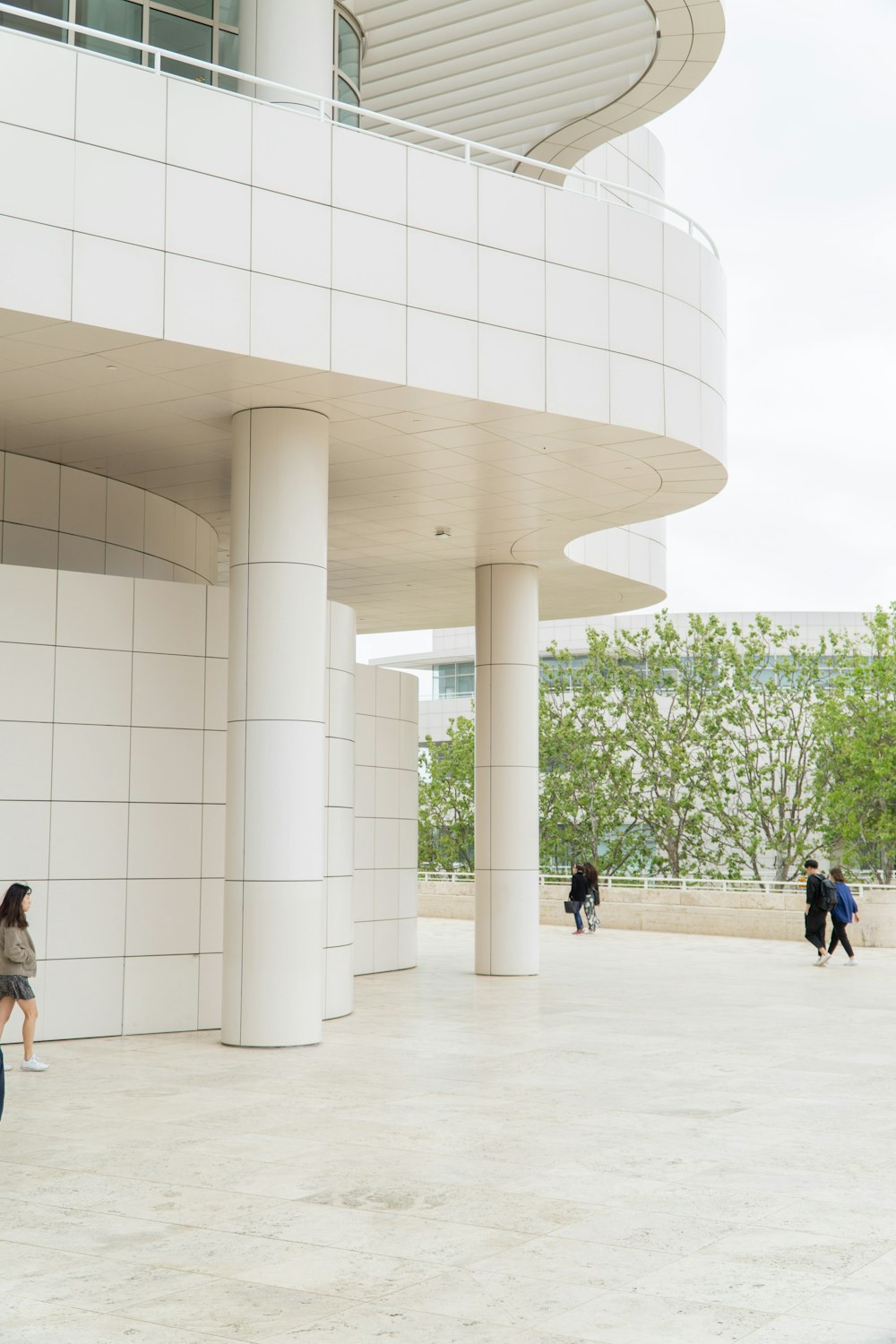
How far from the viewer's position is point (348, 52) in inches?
754

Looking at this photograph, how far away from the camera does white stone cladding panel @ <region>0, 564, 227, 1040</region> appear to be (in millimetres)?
15766

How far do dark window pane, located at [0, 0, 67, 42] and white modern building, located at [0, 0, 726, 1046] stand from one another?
0.12 ft

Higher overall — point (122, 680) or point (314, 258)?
point (314, 258)

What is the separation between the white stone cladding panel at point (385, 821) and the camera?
23.5m

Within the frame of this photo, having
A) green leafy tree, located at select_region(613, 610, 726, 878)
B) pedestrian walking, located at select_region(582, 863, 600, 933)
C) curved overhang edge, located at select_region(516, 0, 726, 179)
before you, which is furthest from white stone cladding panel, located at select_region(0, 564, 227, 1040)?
green leafy tree, located at select_region(613, 610, 726, 878)

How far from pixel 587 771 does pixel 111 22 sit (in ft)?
110

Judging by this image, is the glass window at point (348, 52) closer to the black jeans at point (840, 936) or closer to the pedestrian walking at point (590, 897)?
the black jeans at point (840, 936)

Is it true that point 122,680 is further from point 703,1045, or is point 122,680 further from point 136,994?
point 703,1045

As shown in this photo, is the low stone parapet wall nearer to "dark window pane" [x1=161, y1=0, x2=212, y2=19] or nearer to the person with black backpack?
the person with black backpack

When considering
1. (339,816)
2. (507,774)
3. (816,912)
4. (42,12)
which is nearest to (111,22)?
(42,12)

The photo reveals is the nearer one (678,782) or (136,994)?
(136,994)

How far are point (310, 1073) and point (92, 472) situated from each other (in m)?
9.18

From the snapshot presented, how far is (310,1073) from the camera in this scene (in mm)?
13047

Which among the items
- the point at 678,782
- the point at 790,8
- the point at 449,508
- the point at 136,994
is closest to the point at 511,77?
the point at 449,508
